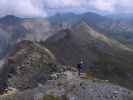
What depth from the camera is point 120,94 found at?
222ft

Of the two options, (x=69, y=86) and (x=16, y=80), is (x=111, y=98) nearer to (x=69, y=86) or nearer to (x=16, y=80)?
(x=69, y=86)

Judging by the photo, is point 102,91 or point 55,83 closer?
point 102,91

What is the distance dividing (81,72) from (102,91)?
1120 cm

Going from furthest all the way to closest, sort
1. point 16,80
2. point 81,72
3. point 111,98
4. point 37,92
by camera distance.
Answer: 1. point 16,80
2. point 81,72
3. point 37,92
4. point 111,98

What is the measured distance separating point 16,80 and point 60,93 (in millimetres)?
131790

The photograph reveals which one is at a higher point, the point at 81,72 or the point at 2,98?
the point at 81,72

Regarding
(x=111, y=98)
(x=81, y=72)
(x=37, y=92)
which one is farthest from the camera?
(x=81, y=72)

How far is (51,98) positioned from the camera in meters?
69.9

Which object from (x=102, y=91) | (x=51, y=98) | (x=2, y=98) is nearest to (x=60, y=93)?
(x=51, y=98)

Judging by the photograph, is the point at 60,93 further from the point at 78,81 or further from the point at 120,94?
the point at 120,94

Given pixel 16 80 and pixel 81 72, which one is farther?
pixel 16 80

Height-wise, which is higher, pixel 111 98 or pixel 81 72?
pixel 81 72

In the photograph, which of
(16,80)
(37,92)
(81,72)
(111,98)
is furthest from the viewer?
(16,80)

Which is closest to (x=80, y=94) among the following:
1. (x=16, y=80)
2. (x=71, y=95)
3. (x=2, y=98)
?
(x=71, y=95)
